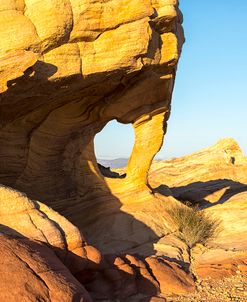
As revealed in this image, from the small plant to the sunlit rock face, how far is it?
144cm

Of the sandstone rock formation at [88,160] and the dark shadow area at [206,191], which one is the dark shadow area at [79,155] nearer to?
the sandstone rock formation at [88,160]

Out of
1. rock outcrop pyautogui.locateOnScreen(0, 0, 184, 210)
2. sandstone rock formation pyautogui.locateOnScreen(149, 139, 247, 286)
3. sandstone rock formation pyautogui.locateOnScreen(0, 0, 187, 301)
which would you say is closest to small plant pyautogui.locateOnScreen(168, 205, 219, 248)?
sandstone rock formation pyautogui.locateOnScreen(149, 139, 247, 286)

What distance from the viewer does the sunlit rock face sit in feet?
32.3

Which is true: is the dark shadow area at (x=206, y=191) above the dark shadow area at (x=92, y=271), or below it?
below

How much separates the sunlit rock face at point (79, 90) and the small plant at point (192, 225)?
1.44 metres

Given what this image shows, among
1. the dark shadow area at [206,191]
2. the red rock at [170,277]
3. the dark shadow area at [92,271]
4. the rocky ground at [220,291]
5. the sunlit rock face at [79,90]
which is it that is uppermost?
the sunlit rock face at [79,90]

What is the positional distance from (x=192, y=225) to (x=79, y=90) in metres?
5.73

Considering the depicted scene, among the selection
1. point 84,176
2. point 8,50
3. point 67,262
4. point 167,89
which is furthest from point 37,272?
point 167,89

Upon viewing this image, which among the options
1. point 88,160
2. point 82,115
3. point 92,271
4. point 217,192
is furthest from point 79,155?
point 217,192

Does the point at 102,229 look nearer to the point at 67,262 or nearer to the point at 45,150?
the point at 45,150

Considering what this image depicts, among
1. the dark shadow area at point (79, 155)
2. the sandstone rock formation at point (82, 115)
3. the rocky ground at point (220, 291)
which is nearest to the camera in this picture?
the rocky ground at point (220, 291)

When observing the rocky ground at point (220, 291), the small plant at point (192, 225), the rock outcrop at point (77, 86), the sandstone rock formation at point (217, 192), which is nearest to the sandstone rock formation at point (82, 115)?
the rock outcrop at point (77, 86)

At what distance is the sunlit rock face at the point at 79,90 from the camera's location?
9.85 metres

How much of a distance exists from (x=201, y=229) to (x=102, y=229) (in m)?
3.19
